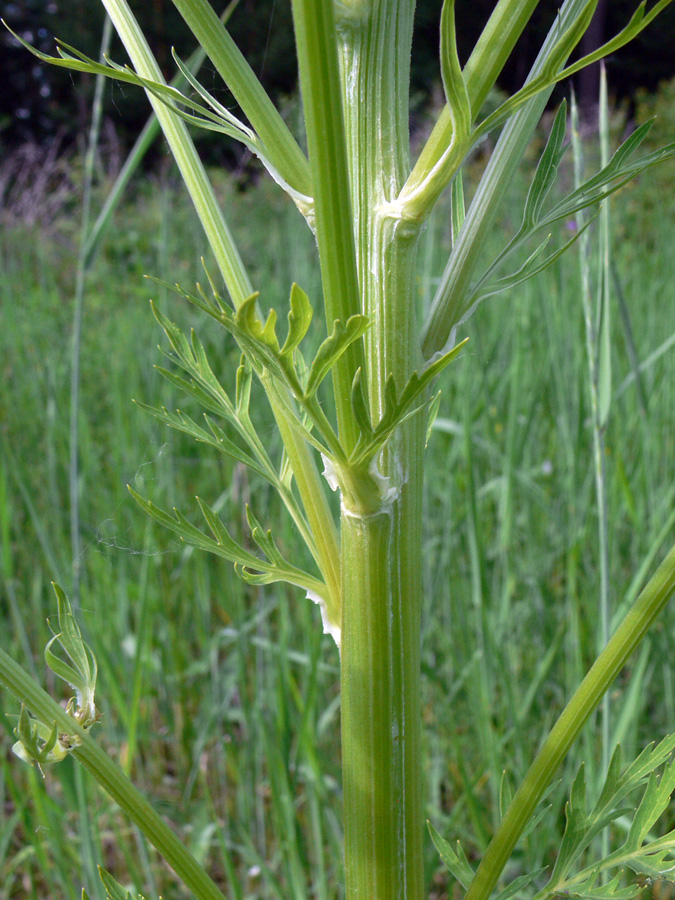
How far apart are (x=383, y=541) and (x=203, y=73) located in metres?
0.69

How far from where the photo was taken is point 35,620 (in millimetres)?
1276

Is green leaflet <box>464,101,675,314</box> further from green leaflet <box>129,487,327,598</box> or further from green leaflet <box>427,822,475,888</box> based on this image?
green leaflet <box>427,822,475,888</box>

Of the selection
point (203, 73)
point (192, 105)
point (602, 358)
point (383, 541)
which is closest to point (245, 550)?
point (383, 541)

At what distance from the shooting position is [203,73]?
81 cm

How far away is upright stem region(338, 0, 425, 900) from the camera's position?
0.98 ft

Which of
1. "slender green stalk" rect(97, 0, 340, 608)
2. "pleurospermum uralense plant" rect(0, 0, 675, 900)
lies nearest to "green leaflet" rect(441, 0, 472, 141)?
"pleurospermum uralense plant" rect(0, 0, 675, 900)

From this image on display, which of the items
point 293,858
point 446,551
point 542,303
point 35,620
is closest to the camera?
point 293,858

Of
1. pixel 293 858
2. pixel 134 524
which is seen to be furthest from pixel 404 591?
pixel 134 524

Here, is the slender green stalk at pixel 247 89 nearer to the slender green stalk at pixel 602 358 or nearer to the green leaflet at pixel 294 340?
the green leaflet at pixel 294 340

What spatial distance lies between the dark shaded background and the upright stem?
24 cm

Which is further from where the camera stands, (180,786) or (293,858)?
(180,786)

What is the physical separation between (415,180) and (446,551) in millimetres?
811

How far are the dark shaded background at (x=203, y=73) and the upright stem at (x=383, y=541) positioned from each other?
0.78 ft

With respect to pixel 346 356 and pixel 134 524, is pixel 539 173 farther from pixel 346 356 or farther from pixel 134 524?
pixel 134 524
